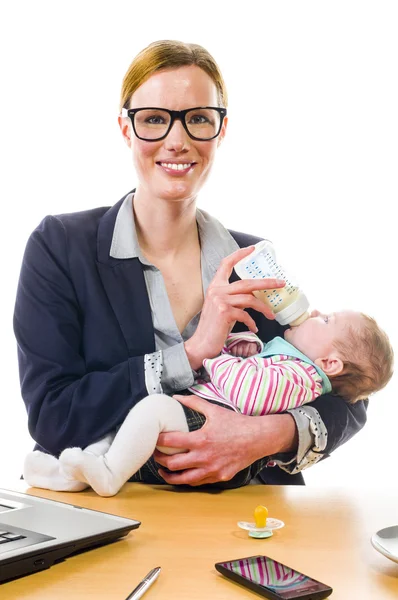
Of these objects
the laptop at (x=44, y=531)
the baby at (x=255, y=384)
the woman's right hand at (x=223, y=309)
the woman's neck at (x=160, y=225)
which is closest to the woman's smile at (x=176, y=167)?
the woman's neck at (x=160, y=225)

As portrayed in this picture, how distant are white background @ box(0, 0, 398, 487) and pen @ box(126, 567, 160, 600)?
6.79 feet

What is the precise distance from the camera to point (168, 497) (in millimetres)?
1599

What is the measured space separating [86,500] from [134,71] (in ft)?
3.26

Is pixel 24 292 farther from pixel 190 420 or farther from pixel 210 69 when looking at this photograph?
pixel 210 69

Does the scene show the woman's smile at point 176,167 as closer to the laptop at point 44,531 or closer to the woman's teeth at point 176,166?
the woman's teeth at point 176,166

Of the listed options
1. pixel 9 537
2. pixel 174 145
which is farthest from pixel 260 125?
pixel 9 537

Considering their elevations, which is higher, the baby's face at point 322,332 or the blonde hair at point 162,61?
the blonde hair at point 162,61

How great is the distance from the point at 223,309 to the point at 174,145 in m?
0.40

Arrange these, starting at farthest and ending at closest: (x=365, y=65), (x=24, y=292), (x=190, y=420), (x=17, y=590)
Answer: (x=365, y=65) → (x=24, y=292) → (x=190, y=420) → (x=17, y=590)

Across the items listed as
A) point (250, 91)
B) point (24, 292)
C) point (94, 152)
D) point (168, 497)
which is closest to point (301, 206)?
point (250, 91)

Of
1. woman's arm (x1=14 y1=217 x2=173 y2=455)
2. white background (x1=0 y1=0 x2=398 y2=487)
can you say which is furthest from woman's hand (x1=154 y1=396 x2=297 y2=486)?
white background (x1=0 y1=0 x2=398 y2=487)

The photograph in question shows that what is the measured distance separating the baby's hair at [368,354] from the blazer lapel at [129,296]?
1.43ft

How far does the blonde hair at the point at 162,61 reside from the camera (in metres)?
1.93

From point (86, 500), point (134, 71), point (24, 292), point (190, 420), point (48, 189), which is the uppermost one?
point (134, 71)
